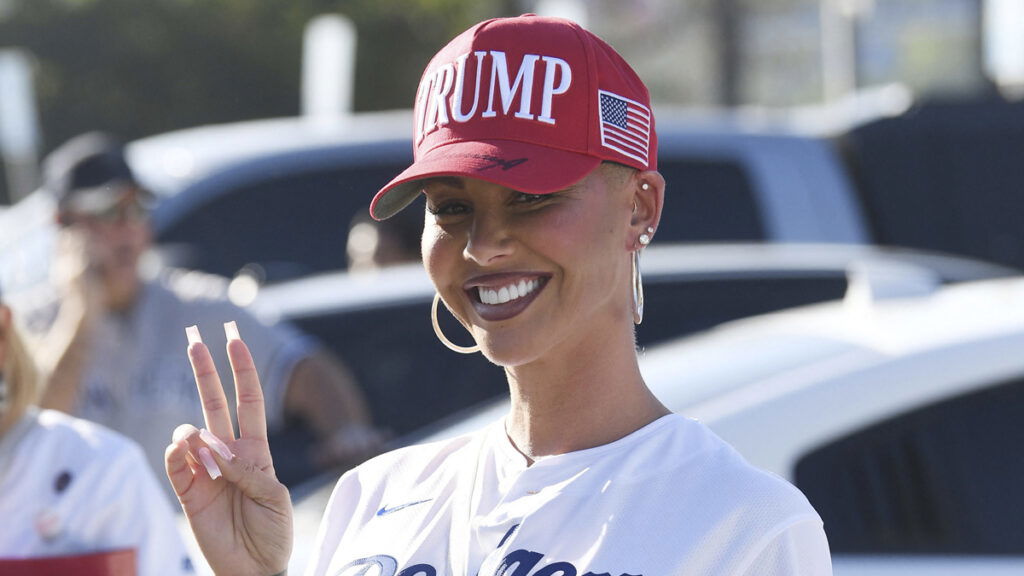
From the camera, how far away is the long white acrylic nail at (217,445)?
215 cm

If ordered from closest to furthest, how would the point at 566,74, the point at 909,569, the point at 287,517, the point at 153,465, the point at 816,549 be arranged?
the point at 816,549
the point at 566,74
the point at 287,517
the point at 909,569
the point at 153,465

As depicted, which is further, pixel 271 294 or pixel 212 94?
pixel 212 94

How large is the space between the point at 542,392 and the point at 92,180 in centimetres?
334

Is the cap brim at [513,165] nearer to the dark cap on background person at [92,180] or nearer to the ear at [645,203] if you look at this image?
the ear at [645,203]

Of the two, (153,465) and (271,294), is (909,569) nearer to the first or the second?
(153,465)

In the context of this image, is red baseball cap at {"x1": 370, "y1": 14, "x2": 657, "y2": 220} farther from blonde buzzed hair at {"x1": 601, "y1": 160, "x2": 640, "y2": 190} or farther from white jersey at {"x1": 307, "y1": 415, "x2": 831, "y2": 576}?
white jersey at {"x1": 307, "y1": 415, "x2": 831, "y2": 576}

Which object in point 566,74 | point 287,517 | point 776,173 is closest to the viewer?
point 566,74

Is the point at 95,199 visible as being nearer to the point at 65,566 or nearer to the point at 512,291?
the point at 65,566

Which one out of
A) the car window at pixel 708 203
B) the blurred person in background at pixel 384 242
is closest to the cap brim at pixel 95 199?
the blurred person in background at pixel 384 242

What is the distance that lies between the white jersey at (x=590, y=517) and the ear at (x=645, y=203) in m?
0.27

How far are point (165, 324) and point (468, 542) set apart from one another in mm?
3161

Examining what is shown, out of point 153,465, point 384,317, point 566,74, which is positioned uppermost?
point 566,74

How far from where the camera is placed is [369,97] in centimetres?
2555

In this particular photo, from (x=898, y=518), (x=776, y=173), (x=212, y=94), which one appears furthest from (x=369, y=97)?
(x=898, y=518)
